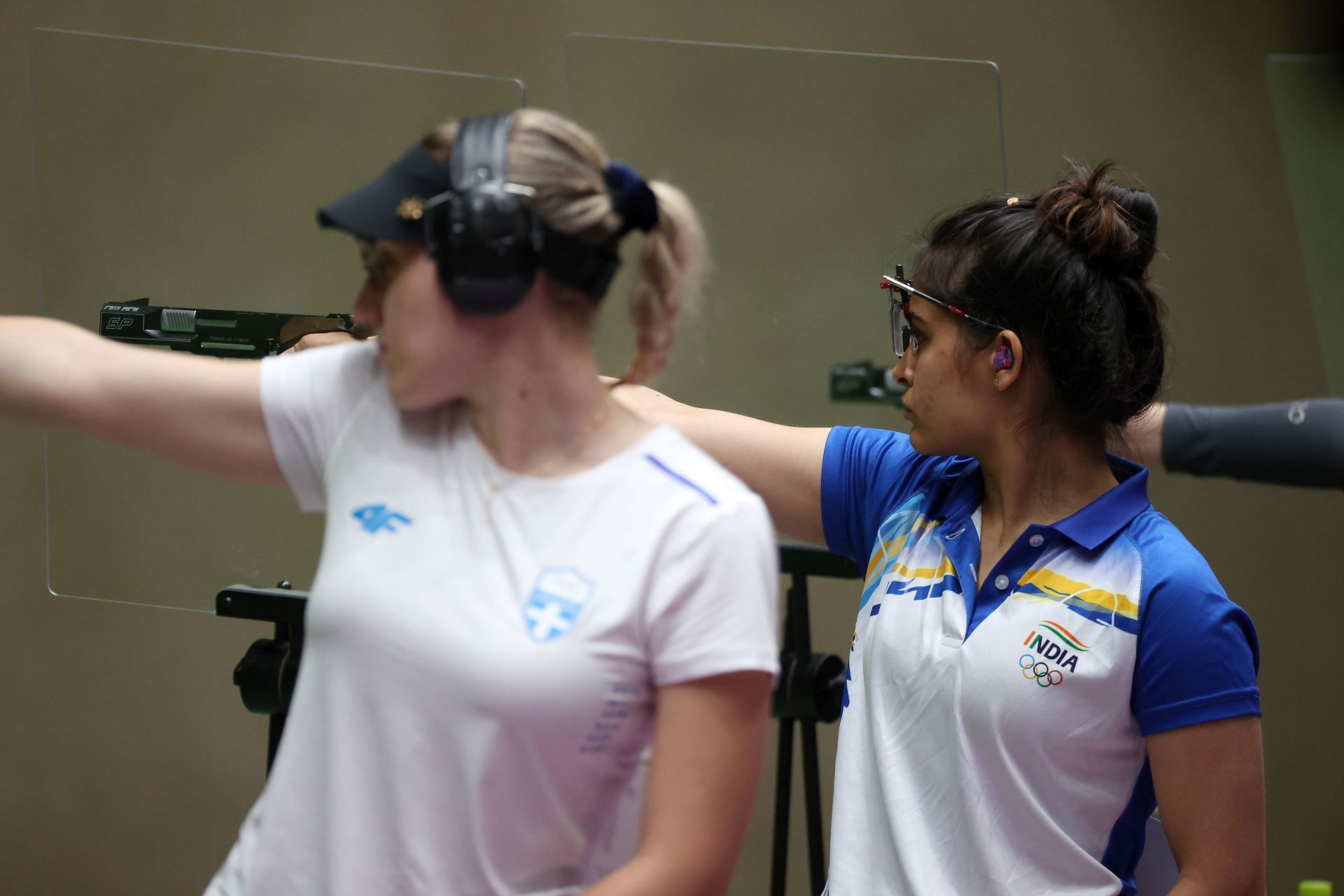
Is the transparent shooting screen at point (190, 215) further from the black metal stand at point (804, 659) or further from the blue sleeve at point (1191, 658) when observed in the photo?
the blue sleeve at point (1191, 658)

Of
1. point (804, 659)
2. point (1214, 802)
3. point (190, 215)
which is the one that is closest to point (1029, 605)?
point (1214, 802)

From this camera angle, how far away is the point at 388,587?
2.86 ft

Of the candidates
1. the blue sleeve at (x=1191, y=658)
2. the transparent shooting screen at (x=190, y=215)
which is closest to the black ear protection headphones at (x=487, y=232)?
the blue sleeve at (x=1191, y=658)

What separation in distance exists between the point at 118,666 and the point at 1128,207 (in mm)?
2629

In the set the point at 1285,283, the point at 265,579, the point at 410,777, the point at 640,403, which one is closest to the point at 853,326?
the point at 640,403

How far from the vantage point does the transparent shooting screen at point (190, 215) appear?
1761 millimetres

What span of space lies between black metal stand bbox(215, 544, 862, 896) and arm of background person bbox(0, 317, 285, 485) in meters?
0.68

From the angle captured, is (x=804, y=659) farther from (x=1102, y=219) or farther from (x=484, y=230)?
(x=484, y=230)

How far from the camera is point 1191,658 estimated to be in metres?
1.23

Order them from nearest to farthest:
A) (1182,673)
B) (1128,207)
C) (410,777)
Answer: (410,777)
(1182,673)
(1128,207)

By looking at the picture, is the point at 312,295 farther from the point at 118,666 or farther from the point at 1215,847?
the point at 118,666

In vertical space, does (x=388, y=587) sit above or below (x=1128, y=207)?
below

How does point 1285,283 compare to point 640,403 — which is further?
point 1285,283

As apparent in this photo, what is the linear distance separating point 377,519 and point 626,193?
301 millimetres
